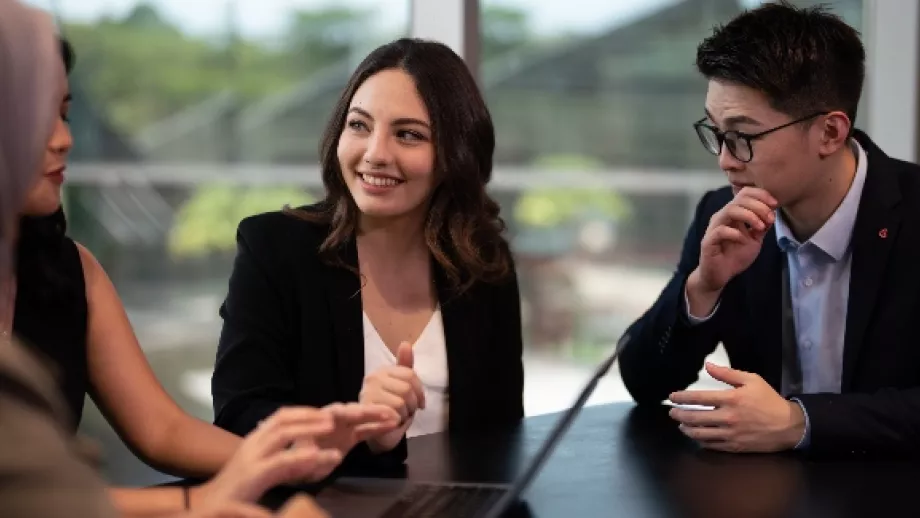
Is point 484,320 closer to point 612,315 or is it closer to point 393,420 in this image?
point 393,420

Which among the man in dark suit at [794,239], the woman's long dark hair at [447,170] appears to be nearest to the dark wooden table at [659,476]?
the man in dark suit at [794,239]

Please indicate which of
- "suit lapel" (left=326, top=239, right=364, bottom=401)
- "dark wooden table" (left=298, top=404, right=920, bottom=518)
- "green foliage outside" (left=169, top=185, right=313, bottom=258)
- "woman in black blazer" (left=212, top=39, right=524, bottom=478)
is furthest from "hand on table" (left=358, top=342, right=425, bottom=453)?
"green foliage outside" (left=169, top=185, right=313, bottom=258)

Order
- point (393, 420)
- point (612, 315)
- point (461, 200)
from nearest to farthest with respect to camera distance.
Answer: point (393, 420) → point (461, 200) → point (612, 315)

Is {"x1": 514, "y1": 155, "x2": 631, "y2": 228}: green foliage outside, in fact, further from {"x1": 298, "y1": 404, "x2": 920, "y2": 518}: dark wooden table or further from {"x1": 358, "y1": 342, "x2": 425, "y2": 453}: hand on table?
{"x1": 358, "y1": 342, "x2": 425, "y2": 453}: hand on table

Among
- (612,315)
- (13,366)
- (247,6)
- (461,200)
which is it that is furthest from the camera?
(612,315)

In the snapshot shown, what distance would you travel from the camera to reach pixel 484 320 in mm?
2314

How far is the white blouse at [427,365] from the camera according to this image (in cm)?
223

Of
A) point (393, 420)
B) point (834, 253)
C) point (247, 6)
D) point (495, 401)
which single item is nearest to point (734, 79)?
point (834, 253)

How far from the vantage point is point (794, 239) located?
7.51 ft

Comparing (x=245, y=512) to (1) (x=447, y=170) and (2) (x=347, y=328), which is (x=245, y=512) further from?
(1) (x=447, y=170)

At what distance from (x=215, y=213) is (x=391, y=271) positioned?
3072 millimetres

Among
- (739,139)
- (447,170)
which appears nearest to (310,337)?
(447,170)

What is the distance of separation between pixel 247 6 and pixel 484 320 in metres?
3.12

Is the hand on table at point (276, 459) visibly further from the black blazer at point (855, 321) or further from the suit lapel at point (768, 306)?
the suit lapel at point (768, 306)
